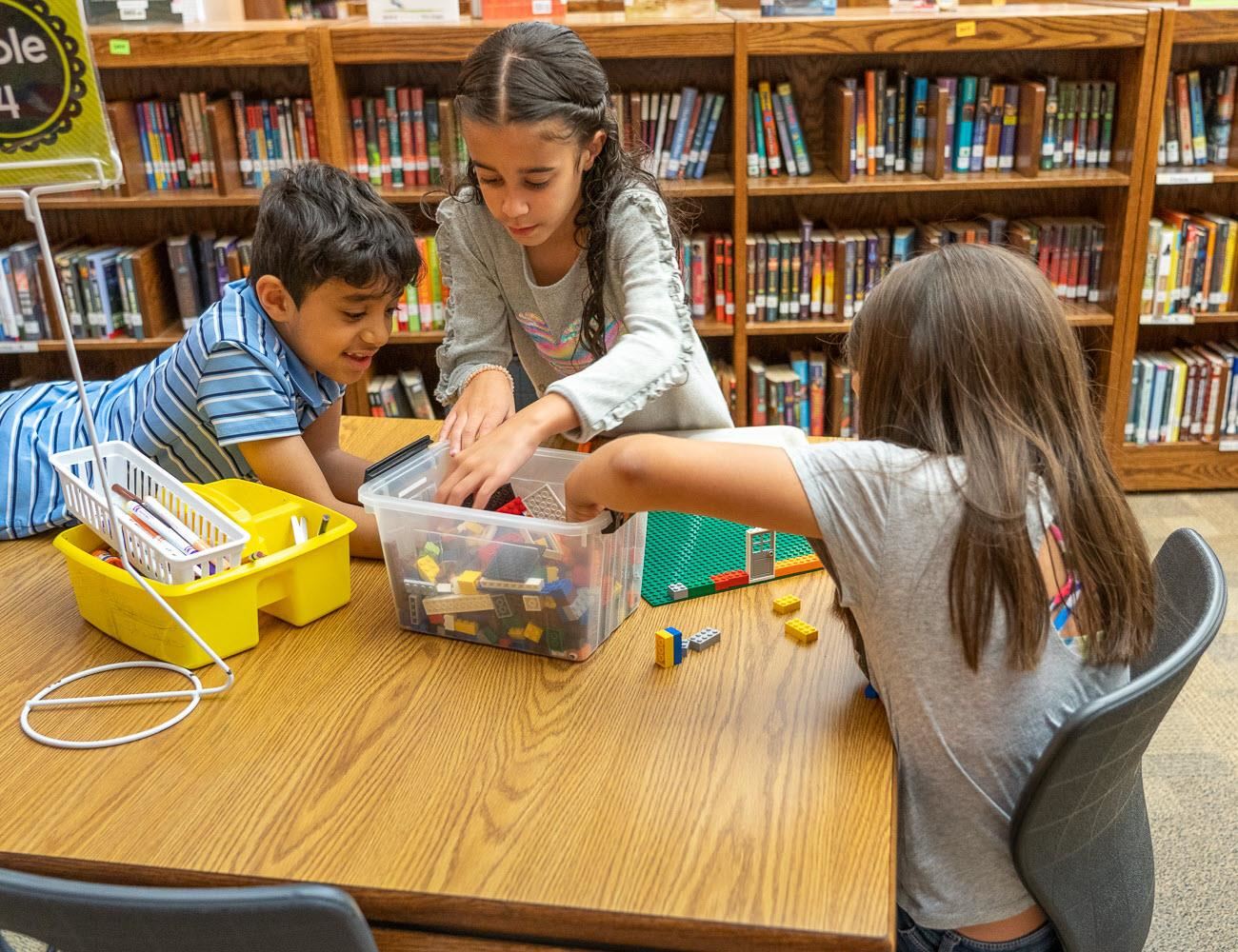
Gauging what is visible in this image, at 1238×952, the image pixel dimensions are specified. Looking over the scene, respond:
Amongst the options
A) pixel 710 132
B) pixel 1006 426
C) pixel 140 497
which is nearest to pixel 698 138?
pixel 710 132

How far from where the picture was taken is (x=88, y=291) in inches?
131

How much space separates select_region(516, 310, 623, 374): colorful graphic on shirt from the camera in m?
1.74

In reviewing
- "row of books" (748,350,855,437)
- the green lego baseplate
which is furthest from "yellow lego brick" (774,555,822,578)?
"row of books" (748,350,855,437)

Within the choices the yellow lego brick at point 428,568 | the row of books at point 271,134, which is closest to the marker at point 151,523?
the yellow lego brick at point 428,568

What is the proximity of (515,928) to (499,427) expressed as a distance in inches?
22.6

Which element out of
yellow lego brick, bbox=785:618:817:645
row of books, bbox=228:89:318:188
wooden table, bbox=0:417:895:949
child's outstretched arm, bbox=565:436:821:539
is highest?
row of books, bbox=228:89:318:188

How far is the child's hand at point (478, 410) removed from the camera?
1.45m

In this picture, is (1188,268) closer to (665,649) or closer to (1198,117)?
(1198,117)

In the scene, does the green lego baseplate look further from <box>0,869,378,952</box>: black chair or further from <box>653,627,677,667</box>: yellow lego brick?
<box>0,869,378,952</box>: black chair

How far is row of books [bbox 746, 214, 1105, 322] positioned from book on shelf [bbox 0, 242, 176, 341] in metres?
1.73

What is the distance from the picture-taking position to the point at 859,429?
1143mm

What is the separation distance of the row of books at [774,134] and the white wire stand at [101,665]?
235 centimetres

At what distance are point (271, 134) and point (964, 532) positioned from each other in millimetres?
2798

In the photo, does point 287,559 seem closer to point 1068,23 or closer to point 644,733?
point 644,733
